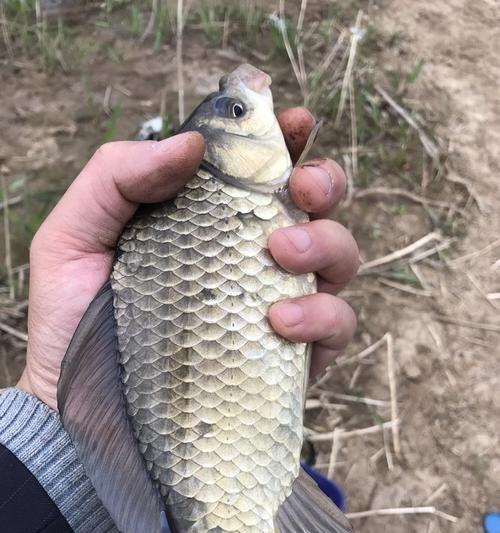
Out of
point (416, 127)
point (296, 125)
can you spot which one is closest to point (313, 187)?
point (296, 125)

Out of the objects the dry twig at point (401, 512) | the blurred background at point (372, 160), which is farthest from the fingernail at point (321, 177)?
the dry twig at point (401, 512)

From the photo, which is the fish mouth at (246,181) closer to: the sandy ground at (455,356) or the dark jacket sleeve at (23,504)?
the dark jacket sleeve at (23,504)

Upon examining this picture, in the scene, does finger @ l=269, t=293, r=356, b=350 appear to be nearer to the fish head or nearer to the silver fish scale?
the silver fish scale

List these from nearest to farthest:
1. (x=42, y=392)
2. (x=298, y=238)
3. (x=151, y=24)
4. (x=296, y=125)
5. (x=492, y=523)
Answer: (x=298, y=238)
(x=296, y=125)
(x=42, y=392)
(x=492, y=523)
(x=151, y=24)

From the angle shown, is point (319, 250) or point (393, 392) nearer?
point (319, 250)

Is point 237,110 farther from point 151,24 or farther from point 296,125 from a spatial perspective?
point 151,24
